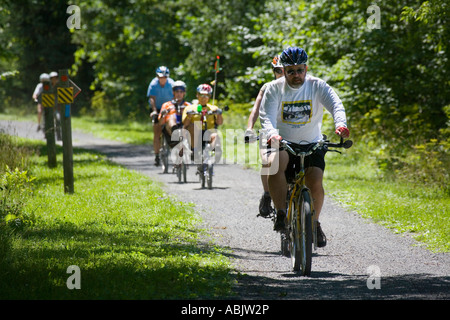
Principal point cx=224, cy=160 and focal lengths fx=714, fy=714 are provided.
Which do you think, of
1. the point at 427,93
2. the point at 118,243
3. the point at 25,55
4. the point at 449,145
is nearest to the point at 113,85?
the point at 25,55

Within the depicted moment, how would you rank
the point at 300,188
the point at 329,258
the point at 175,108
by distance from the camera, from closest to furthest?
1. the point at 300,188
2. the point at 329,258
3. the point at 175,108

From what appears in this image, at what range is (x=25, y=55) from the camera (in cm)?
3731

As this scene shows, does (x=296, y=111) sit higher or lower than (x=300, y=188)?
higher

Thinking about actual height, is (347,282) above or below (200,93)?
below

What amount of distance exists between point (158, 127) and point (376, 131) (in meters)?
5.32

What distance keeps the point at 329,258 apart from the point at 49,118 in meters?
8.30

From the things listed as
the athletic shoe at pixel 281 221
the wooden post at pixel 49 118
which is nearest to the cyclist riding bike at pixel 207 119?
the wooden post at pixel 49 118

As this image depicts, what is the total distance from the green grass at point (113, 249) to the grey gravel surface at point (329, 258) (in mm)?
292

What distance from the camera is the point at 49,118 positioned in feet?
46.5

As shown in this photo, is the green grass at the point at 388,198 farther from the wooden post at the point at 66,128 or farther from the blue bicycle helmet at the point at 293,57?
the wooden post at the point at 66,128

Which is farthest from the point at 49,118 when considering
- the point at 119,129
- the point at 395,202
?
the point at 119,129

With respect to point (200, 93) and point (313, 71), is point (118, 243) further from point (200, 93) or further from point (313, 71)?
point (313, 71)

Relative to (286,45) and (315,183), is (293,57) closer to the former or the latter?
(315,183)
